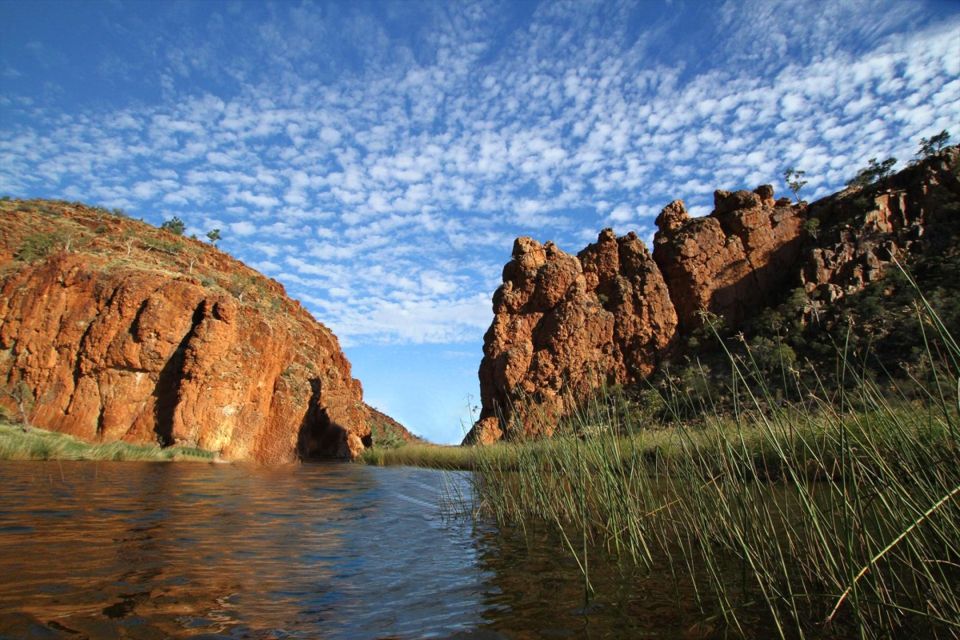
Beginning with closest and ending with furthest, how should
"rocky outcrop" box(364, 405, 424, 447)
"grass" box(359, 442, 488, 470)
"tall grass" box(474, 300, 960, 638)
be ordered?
"tall grass" box(474, 300, 960, 638) → "grass" box(359, 442, 488, 470) → "rocky outcrop" box(364, 405, 424, 447)

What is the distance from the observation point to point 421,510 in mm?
9227

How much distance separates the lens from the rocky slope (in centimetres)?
3566

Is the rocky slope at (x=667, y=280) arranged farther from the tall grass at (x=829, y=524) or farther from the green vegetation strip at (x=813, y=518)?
the tall grass at (x=829, y=524)

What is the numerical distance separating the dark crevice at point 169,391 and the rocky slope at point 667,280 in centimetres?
1875

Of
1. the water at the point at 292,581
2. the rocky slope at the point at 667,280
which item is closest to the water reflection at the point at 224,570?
the water at the point at 292,581

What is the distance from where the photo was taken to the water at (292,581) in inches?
118

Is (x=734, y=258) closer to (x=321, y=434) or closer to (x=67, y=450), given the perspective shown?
(x=321, y=434)

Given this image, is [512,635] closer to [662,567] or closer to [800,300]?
[662,567]

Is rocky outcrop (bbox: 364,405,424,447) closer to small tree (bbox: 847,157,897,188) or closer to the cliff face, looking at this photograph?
the cliff face

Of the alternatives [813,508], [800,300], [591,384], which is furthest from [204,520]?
[800,300]

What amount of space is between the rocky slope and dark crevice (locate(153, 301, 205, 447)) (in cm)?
1875

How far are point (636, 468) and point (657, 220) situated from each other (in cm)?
4520

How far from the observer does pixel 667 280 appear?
4206 centimetres

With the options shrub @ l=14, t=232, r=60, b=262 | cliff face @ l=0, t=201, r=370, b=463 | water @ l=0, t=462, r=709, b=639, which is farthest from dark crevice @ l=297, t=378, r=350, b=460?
water @ l=0, t=462, r=709, b=639
